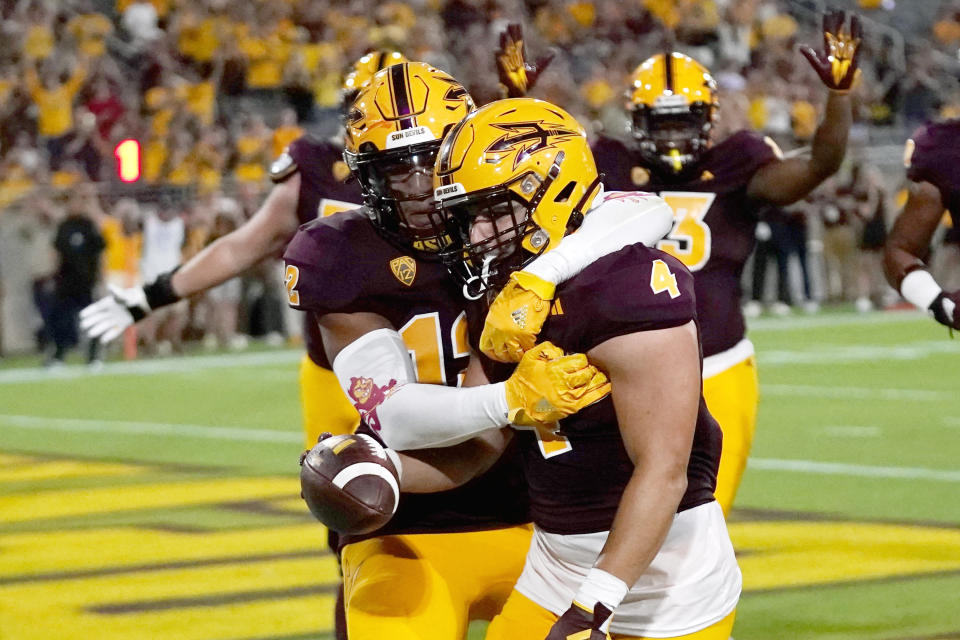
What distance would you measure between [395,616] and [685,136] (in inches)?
102

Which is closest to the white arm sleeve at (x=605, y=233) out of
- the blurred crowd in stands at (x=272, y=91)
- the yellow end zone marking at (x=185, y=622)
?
the yellow end zone marking at (x=185, y=622)

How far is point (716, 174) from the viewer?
552cm

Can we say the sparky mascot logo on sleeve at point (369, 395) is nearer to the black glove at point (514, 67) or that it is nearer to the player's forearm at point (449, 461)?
the player's forearm at point (449, 461)

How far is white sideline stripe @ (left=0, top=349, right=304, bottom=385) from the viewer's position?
1368 centimetres

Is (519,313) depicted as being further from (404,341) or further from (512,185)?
(404,341)

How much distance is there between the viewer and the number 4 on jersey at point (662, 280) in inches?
117

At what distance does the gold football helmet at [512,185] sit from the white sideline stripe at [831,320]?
13.1 meters

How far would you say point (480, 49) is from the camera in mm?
18734

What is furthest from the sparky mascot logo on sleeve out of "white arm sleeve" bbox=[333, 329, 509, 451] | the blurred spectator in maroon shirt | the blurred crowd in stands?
the blurred spectator in maroon shirt

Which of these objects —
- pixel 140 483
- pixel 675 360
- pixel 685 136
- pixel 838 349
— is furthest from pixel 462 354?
pixel 838 349

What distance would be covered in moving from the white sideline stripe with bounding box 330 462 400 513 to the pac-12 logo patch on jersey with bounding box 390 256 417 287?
523 millimetres

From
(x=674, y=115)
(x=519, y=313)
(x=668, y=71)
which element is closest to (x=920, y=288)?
(x=674, y=115)

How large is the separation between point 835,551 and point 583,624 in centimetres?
361

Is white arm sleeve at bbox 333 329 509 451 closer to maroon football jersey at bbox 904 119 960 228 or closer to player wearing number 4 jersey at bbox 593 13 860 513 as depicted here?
player wearing number 4 jersey at bbox 593 13 860 513
